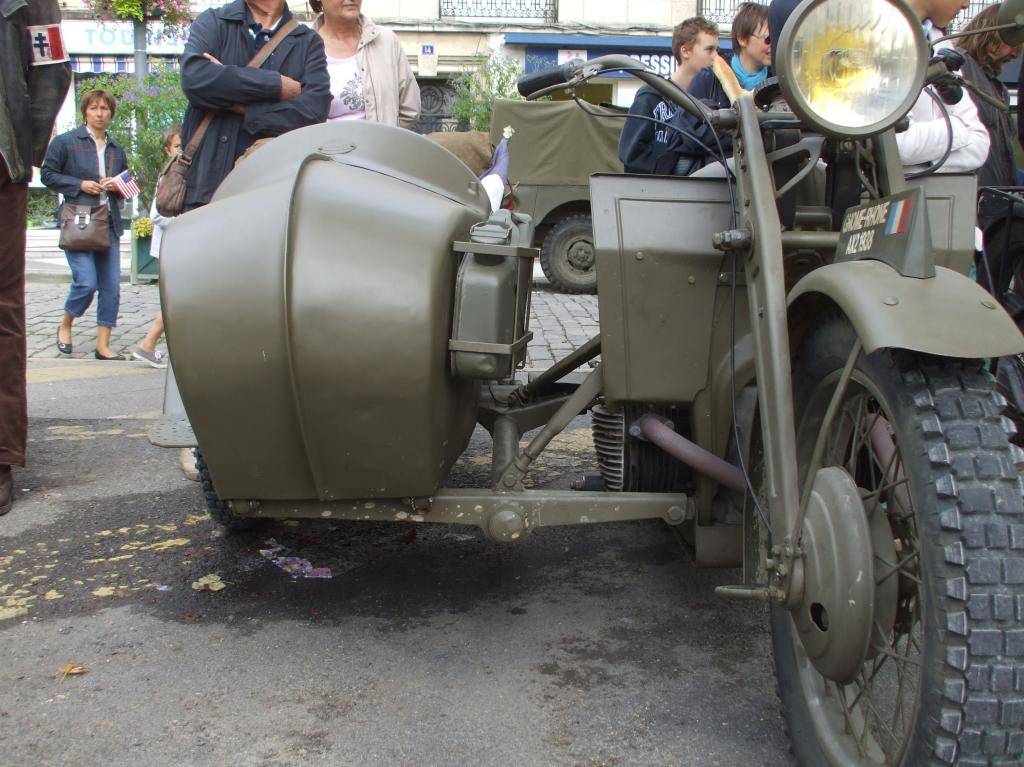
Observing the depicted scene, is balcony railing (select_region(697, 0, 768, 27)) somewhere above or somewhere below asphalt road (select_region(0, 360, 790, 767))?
above

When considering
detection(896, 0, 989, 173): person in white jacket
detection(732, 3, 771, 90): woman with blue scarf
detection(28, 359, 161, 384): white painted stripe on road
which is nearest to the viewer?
detection(896, 0, 989, 173): person in white jacket

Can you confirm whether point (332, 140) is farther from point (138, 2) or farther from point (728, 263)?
point (138, 2)

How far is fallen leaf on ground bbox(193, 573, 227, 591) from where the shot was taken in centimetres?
323

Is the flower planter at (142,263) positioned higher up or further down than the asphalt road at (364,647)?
higher up

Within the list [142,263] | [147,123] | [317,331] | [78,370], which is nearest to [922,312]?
[317,331]

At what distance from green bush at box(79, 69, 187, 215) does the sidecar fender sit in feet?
39.6

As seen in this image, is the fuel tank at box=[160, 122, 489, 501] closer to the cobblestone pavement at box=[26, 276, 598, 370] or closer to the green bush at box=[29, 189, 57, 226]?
the cobblestone pavement at box=[26, 276, 598, 370]

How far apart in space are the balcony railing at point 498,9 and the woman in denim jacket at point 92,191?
18.2 meters

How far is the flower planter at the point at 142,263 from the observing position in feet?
39.1

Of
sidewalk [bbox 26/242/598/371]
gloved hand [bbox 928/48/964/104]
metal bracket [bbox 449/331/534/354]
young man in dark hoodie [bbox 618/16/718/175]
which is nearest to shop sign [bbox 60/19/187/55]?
sidewalk [bbox 26/242/598/371]

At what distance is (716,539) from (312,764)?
1.18 metres

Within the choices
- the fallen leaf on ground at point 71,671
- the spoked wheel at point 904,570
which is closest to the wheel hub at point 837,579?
the spoked wheel at point 904,570

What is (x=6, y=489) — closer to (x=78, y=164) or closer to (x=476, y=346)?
(x=476, y=346)

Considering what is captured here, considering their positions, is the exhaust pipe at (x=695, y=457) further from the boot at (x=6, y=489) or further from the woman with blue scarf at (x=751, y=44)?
the boot at (x=6, y=489)
